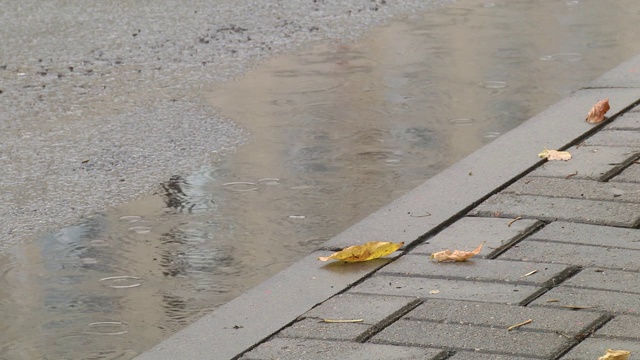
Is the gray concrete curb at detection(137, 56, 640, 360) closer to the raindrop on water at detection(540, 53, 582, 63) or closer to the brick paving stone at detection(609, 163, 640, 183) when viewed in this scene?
the brick paving stone at detection(609, 163, 640, 183)

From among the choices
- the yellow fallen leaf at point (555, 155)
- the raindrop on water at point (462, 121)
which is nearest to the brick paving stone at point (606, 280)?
the yellow fallen leaf at point (555, 155)

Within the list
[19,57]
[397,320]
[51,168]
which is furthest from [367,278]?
[19,57]

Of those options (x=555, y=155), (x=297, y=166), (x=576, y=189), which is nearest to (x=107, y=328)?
(x=297, y=166)

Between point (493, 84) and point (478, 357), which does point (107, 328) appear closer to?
point (478, 357)

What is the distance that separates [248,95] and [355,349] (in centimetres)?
297

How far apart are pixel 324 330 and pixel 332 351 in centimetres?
15

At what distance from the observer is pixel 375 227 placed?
4.18 meters

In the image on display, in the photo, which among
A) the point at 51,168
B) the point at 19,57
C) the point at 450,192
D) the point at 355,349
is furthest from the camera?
the point at 19,57

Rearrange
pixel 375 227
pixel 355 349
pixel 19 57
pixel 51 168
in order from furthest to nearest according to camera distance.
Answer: pixel 19 57
pixel 51 168
pixel 375 227
pixel 355 349

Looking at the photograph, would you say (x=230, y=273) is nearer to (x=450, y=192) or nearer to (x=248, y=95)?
(x=450, y=192)

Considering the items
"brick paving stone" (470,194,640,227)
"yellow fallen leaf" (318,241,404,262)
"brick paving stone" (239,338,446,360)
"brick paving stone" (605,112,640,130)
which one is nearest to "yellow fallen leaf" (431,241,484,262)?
"yellow fallen leaf" (318,241,404,262)

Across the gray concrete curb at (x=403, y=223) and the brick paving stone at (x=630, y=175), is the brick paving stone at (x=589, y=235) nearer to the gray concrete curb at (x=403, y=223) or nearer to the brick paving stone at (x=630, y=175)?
the gray concrete curb at (x=403, y=223)

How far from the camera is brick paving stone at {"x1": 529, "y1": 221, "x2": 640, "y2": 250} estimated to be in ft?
12.9

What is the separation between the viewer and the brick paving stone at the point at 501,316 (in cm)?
335
